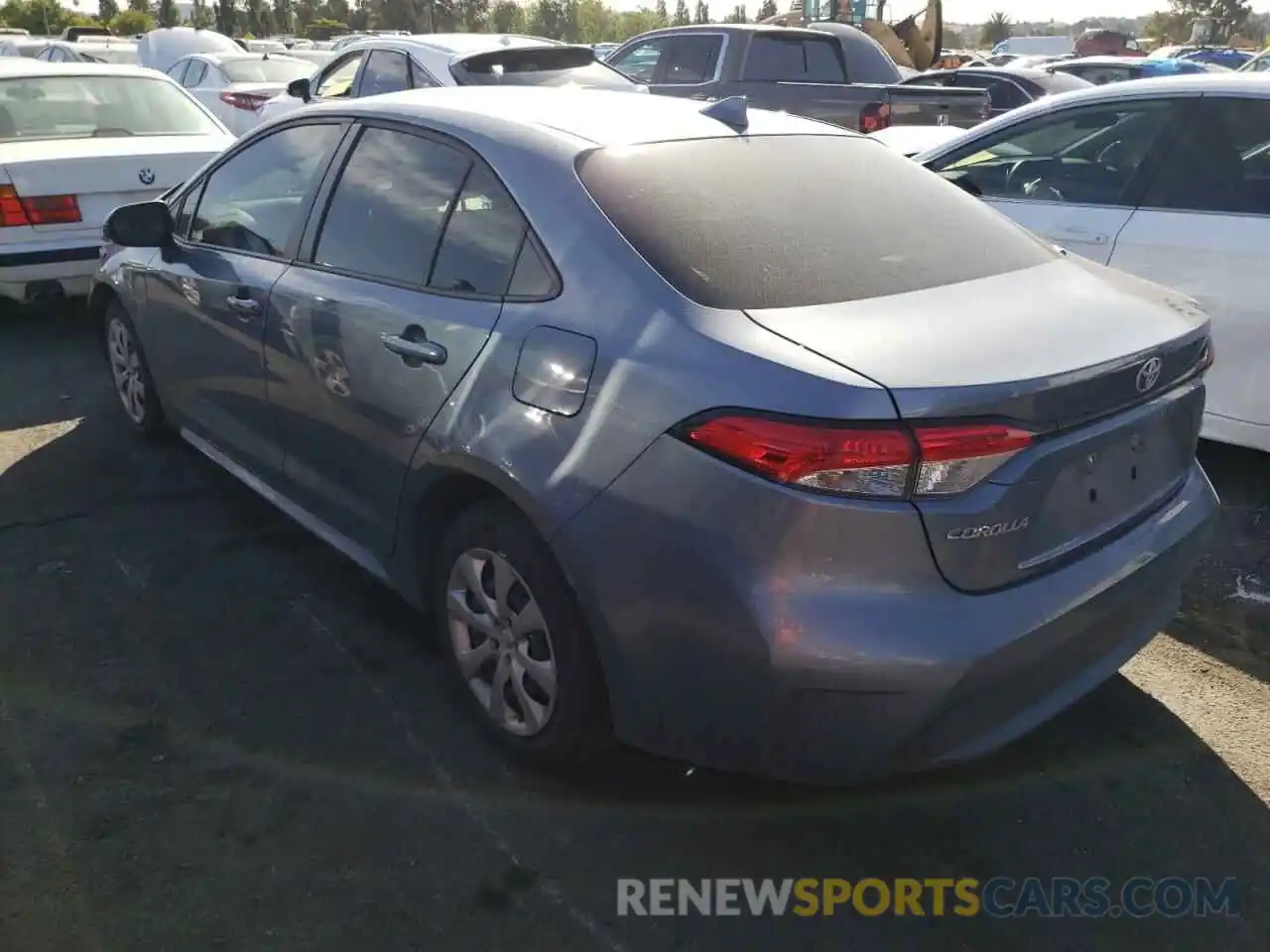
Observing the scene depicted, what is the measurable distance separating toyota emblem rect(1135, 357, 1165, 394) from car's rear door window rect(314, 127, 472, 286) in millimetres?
1765

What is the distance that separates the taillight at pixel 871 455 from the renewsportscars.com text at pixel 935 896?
38.7 inches

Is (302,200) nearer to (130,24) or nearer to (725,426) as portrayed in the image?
(725,426)

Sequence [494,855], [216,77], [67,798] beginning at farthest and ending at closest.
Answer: [216,77], [67,798], [494,855]

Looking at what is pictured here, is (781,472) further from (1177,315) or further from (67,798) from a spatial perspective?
(67,798)

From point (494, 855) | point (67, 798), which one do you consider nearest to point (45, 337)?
point (67, 798)

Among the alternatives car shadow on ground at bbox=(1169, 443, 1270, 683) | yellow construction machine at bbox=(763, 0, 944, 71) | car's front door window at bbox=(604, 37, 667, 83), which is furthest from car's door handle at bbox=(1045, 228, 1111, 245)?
yellow construction machine at bbox=(763, 0, 944, 71)

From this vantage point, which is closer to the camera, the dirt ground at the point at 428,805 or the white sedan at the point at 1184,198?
the dirt ground at the point at 428,805

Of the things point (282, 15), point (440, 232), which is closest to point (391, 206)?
point (440, 232)

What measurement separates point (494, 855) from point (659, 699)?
1.93 feet

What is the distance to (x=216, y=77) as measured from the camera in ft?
42.8

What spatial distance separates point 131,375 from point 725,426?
3834 mm

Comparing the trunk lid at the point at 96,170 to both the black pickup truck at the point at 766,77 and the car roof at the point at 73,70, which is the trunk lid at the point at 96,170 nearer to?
the car roof at the point at 73,70

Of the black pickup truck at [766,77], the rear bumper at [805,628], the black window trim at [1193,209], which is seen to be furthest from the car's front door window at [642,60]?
the rear bumper at [805,628]

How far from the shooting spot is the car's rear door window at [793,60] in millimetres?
11000
